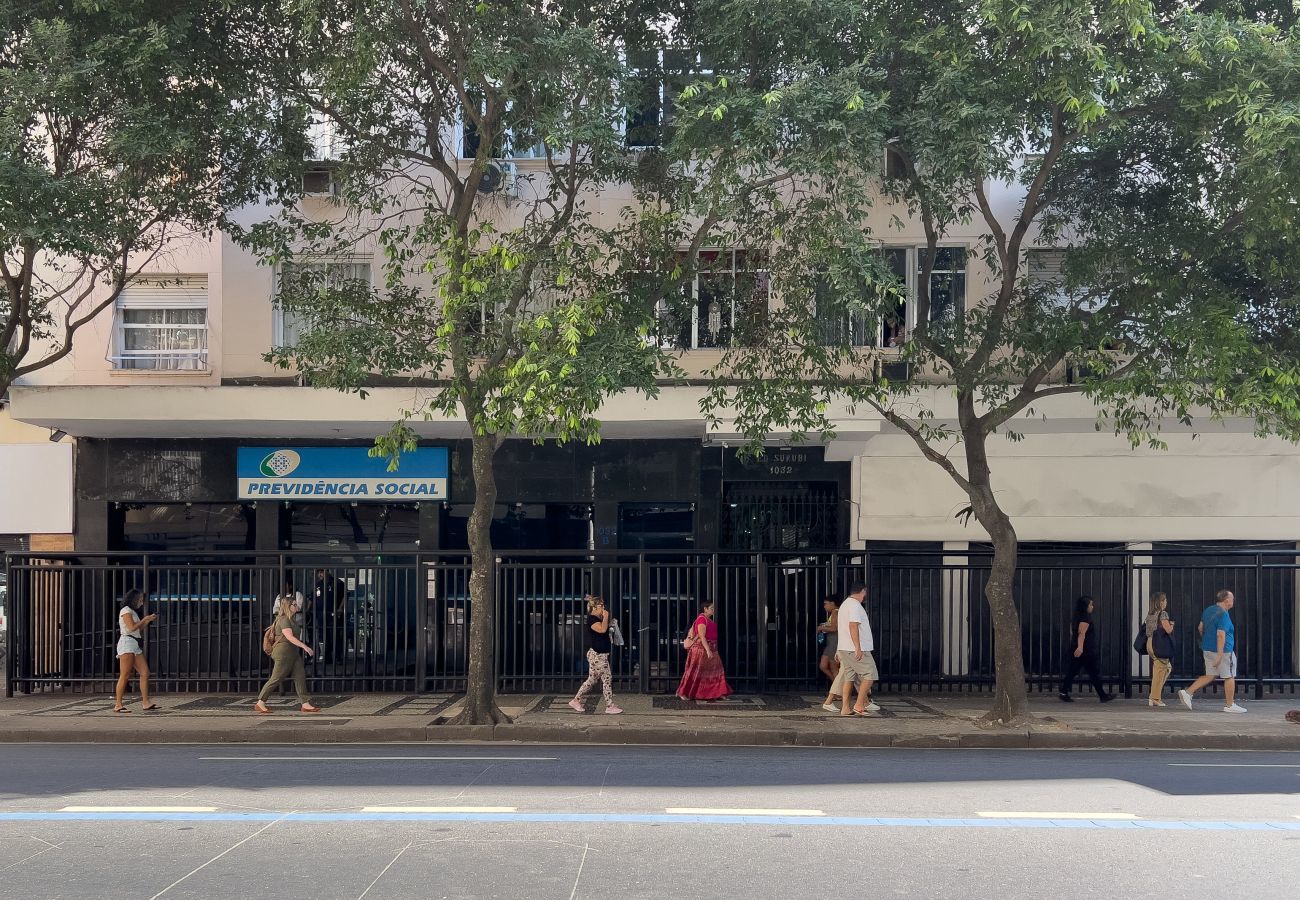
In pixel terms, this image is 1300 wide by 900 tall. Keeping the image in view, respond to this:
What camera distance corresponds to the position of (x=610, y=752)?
11.9 m

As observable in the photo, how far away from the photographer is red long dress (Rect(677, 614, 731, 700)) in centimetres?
1492

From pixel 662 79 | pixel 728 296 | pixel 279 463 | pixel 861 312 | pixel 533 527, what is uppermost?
pixel 662 79

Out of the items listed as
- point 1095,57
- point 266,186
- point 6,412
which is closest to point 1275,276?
point 1095,57

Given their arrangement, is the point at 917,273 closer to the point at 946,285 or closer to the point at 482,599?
the point at 946,285

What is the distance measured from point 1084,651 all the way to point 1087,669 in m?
0.43

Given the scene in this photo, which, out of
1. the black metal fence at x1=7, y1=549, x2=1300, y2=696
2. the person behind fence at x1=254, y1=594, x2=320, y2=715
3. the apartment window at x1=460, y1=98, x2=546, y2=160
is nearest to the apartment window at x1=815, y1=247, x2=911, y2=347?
the black metal fence at x1=7, y1=549, x2=1300, y2=696

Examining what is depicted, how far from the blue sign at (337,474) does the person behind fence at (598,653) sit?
4001 millimetres

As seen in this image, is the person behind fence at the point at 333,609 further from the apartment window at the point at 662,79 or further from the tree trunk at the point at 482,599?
the apartment window at the point at 662,79

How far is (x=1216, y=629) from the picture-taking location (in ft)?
48.2

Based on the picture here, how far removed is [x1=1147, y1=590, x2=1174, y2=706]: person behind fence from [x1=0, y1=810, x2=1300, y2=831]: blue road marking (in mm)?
6837

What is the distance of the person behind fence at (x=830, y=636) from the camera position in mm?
15516

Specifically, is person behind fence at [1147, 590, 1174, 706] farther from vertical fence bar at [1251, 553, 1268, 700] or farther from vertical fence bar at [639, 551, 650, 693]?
vertical fence bar at [639, 551, 650, 693]

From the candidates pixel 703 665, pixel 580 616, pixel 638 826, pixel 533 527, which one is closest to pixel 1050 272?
pixel 703 665

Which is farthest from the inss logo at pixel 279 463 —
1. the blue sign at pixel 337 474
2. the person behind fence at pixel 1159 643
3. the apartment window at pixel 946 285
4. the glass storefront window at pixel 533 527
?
the person behind fence at pixel 1159 643
